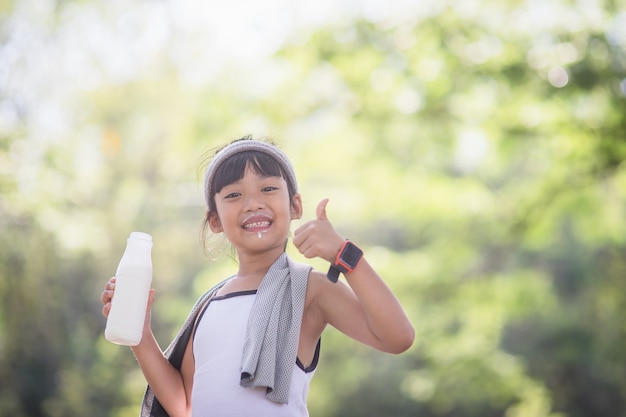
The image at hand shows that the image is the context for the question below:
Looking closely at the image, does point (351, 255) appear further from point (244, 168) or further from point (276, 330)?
point (244, 168)

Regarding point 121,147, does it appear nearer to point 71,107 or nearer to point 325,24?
point 71,107

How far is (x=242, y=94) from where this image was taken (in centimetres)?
721

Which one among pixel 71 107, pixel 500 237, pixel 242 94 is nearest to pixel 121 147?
pixel 71 107

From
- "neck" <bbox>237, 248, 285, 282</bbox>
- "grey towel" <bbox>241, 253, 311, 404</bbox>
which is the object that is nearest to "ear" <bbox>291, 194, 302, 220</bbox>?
"neck" <bbox>237, 248, 285, 282</bbox>

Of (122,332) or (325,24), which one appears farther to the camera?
(325,24)

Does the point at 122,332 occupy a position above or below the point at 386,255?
below

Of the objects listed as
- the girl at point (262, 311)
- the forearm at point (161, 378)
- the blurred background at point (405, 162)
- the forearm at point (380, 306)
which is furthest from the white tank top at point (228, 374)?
the blurred background at point (405, 162)

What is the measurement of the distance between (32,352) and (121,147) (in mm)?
3867

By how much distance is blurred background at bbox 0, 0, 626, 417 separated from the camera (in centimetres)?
646

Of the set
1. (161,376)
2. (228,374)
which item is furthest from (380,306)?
(161,376)

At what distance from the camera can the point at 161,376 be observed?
2.04m

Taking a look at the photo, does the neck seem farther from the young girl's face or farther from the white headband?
the white headband

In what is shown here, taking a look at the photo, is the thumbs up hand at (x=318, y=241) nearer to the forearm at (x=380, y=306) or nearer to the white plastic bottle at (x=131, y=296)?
the forearm at (x=380, y=306)

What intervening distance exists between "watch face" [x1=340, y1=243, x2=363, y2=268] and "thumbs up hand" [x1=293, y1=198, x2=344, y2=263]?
0.7 inches
